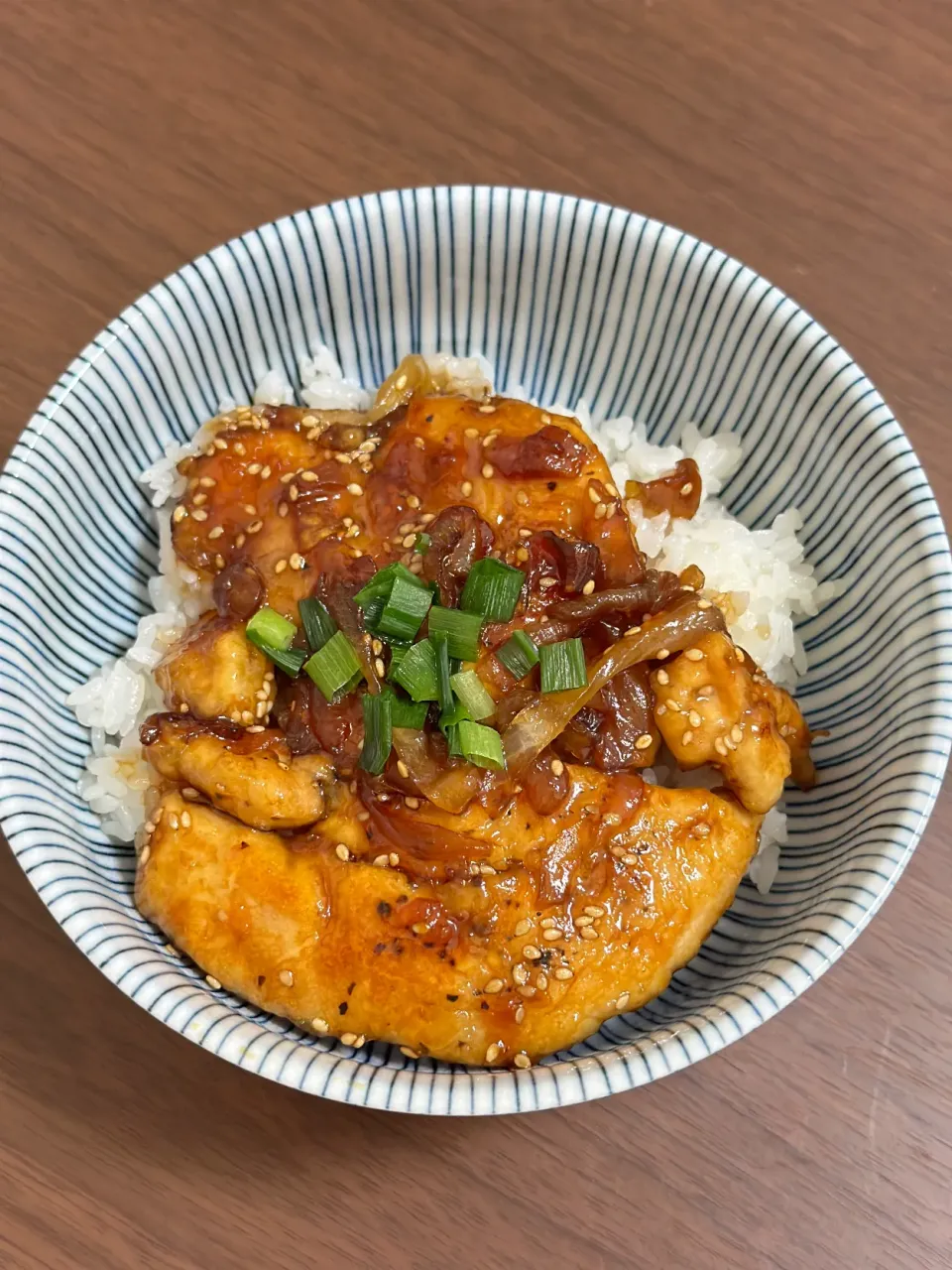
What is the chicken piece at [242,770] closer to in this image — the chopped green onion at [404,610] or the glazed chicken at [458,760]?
the glazed chicken at [458,760]

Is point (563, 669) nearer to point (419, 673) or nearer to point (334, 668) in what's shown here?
point (419, 673)

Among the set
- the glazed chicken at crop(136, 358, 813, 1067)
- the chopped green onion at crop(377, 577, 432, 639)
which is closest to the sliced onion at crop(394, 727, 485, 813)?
the glazed chicken at crop(136, 358, 813, 1067)

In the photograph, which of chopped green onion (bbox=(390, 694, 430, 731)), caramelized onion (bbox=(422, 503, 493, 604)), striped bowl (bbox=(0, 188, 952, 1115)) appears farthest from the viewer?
caramelized onion (bbox=(422, 503, 493, 604))

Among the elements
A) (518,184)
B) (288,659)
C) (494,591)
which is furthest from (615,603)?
(518,184)

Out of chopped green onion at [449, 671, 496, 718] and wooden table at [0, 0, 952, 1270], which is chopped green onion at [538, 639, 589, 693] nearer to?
chopped green onion at [449, 671, 496, 718]

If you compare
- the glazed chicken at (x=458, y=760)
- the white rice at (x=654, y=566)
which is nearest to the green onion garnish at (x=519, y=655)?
the glazed chicken at (x=458, y=760)

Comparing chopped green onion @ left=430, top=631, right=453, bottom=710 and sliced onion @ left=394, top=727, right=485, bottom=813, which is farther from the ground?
chopped green onion @ left=430, top=631, right=453, bottom=710

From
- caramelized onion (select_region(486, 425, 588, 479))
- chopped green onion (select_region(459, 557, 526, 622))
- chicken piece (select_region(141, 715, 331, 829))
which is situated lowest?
chicken piece (select_region(141, 715, 331, 829))
